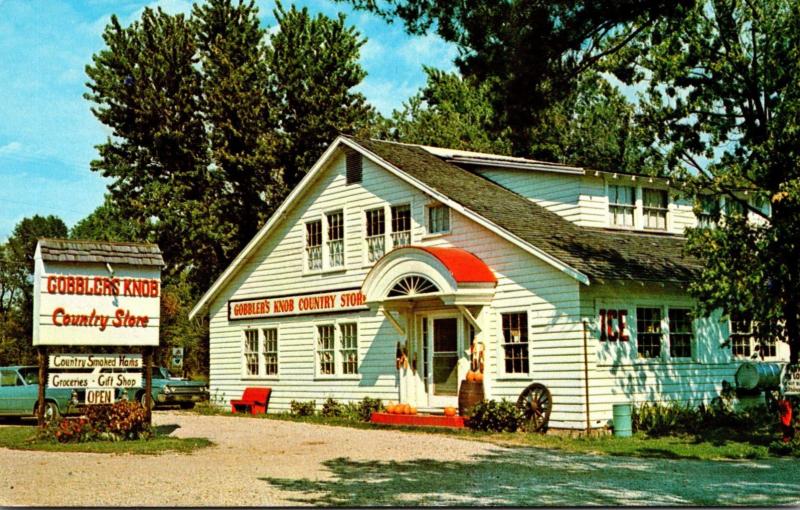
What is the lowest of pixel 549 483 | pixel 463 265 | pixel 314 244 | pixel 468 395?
pixel 549 483

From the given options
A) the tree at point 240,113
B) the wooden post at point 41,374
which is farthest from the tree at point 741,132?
the tree at point 240,113

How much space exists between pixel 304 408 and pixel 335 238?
493cm

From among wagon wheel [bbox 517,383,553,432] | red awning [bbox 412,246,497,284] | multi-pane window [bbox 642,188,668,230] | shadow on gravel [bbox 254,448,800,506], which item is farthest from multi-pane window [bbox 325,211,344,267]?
shadow on gravel [bbox 254,448,800,506]

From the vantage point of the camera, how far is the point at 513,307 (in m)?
22.9

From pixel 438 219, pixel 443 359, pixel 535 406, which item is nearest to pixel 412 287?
pixel 443 359

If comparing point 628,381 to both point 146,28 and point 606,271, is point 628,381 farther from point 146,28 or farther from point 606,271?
point 146,28

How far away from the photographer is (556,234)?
23781mm

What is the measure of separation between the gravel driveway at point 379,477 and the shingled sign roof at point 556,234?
525cm

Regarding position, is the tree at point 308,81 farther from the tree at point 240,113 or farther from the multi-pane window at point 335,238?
the multi-pane window at point 335,238

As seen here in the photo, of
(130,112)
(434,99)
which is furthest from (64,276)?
(434,99)

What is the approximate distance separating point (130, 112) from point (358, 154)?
1673cm

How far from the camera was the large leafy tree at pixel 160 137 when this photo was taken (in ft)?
133

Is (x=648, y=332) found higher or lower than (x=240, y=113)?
lower

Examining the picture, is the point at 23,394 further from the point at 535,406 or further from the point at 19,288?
the point at 19,288
